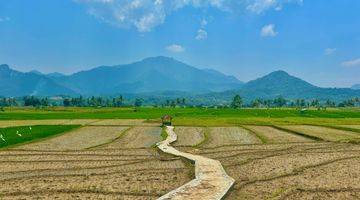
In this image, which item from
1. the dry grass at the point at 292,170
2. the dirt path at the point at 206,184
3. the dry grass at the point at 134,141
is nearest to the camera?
the dirt path at the point at 206,184

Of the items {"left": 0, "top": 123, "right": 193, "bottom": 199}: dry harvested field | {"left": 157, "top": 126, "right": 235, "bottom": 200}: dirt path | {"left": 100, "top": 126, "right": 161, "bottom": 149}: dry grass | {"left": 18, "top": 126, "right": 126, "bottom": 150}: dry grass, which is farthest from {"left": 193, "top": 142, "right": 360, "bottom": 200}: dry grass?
{"left": 18, "top": 126, "right": 126, "bottom": 150}: dry grass

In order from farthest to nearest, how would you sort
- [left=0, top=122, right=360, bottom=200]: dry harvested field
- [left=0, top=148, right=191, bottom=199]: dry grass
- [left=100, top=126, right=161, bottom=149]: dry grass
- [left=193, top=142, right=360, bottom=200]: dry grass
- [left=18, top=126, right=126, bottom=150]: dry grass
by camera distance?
[left=100, top=126, right=161, bottom=149]: dry grass → [left=18, top=126, right=126, bottom=150]: dry grass → [left=193, top=142, right=360, bottom=200]: dry grass → [left=0, top=122, right=360, bottom=200]: dry harvested field → [left=0, top=148, right=191, bottom=199]: dry grass

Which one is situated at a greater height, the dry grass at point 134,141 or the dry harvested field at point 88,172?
the dry grass at point 134,141

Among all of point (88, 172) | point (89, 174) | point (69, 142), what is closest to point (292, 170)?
point (89, 174)

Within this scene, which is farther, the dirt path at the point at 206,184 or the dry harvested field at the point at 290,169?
the dry harvested field at the point at 290,169

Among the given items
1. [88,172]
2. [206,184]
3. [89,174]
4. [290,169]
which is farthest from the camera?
[290,169]

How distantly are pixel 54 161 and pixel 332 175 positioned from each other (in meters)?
16.4

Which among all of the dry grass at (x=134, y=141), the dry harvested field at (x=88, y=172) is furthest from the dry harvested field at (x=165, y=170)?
the dry grass at (x=134, y=141)

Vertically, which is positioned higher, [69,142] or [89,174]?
[69,142]

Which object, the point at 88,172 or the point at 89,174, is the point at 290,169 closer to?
the point at 89,174

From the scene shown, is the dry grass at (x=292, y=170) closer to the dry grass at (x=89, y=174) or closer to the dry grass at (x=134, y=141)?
the dry grass at (x=89, y=174)

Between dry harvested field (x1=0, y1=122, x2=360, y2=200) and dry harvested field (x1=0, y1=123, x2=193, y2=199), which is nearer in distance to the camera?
dry harvested field (x1=0, y1=123, x2=193, y2=199)

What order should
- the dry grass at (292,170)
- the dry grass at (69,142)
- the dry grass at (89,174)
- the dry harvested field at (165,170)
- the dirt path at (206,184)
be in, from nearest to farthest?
the dirt path at (206,184) → the dry grass at (89,174) → the dry harvested field at (165,170) → the dry grass at (292,170) → the dry grass at (69,142)

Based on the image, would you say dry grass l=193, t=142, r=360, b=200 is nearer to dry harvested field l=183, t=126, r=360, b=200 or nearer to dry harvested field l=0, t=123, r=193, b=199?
dry harvested field l=183, t=126, r=360, b=200
